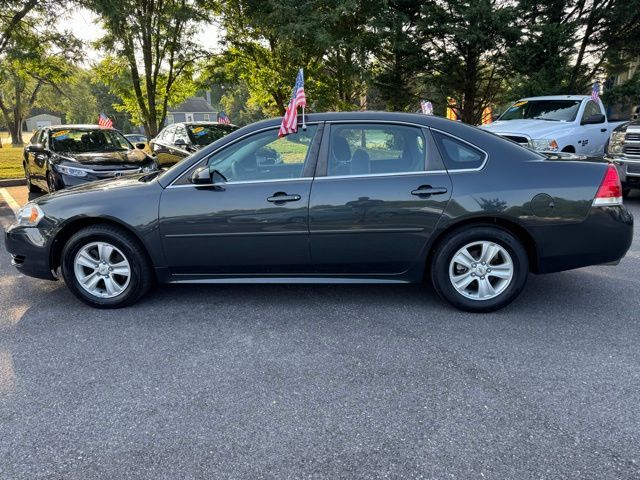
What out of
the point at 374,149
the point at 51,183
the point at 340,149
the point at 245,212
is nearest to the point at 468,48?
the point at 51,183

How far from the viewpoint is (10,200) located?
984 cm

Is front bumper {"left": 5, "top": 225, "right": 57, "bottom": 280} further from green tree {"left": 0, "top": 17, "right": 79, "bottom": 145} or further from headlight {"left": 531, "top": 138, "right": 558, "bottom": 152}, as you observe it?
green tree {"left": 0, "top": 17, "right": 79, "bottom": 145}

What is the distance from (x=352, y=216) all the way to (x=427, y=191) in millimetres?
617

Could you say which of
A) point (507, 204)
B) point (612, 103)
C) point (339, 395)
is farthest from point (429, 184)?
point (612, 103)

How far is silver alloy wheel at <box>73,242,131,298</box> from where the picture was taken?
13.3 feet

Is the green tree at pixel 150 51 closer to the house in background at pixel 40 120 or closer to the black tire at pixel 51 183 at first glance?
the black tire at pixel 51 183

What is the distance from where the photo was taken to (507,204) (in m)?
3.70

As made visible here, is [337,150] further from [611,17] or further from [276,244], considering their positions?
[611,17]

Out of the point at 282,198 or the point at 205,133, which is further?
the point at 205,133

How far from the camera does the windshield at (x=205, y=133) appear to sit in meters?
11.0

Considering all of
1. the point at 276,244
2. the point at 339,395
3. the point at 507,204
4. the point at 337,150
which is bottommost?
the point at 339,395

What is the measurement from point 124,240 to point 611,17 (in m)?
18.0

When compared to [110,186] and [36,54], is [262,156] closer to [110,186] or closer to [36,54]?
[110,186]

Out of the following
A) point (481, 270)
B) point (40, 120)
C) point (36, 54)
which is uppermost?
point (40, 120)
